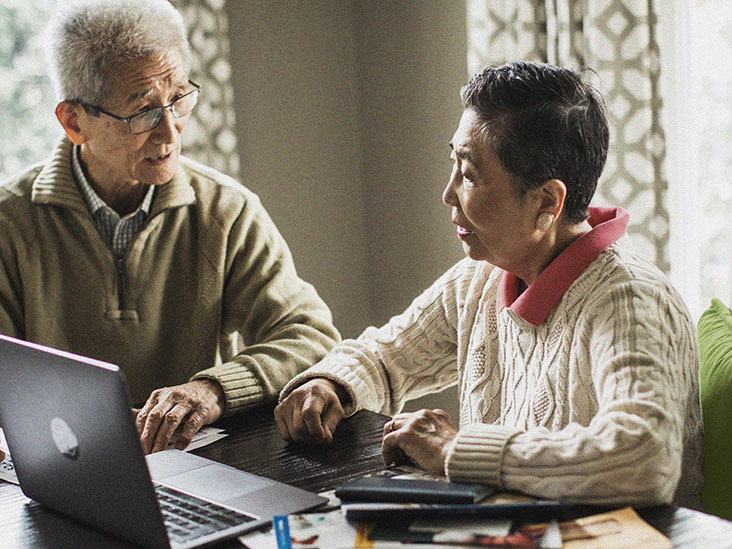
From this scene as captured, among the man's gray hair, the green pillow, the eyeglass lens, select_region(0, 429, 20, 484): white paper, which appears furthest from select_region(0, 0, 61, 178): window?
the green pillow

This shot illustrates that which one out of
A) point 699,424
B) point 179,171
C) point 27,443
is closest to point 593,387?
point 699,424

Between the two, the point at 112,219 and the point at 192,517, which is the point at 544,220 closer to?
the point at 192,517

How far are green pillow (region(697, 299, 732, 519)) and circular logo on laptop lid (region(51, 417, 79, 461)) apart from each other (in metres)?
0.97

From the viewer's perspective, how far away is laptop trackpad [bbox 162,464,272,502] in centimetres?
123

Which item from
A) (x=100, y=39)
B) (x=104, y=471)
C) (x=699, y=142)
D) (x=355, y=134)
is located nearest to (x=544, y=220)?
(x=104, y=471)

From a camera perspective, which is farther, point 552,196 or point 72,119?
point 72,119

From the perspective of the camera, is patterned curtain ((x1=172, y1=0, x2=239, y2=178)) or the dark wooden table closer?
the dark wooden table

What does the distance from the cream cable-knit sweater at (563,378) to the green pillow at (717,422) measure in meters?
0.03

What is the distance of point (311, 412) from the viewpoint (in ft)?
4.86

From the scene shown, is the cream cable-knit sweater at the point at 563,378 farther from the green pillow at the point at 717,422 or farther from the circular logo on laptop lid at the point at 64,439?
the circular logo on laptop lid at the point at 64,439

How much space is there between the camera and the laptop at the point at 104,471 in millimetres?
986

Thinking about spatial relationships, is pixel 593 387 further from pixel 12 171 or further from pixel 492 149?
pixel 12 171

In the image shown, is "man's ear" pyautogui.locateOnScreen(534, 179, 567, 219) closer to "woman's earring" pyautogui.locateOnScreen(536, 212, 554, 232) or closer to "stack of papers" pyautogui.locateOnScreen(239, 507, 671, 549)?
"woman's earring" pyautogui.locateOnScreen(536, 212, 554, 232)

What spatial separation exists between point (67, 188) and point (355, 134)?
1.66 m
